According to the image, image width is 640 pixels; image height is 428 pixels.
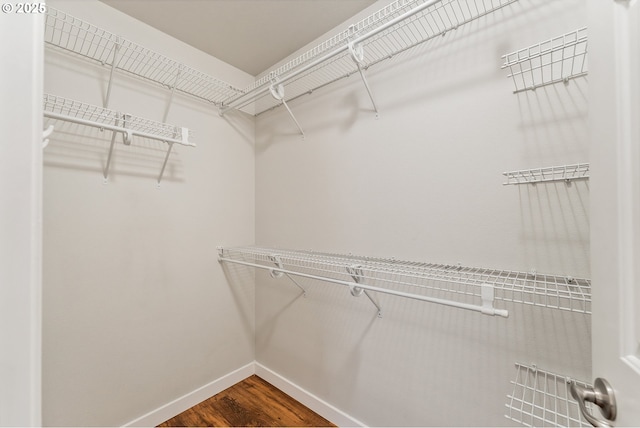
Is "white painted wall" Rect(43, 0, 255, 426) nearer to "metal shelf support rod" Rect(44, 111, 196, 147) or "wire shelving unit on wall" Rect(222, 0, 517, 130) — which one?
"metal shelf support rod" Rect(44, 111, 196, 147)

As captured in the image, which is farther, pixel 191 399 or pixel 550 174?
pixel 191 399

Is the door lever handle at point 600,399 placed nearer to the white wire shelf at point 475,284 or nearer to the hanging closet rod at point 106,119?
the white wire shelf at point 475,284

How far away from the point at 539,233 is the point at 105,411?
230cm

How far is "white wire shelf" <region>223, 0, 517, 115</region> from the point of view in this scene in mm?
1103

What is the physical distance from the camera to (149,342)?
1571 mm

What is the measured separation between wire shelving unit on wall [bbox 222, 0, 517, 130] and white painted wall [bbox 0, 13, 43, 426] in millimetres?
1156

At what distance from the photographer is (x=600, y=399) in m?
0.50

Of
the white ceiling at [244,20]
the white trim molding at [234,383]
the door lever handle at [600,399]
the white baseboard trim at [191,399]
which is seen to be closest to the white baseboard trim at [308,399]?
the white trim molding at [234,383]

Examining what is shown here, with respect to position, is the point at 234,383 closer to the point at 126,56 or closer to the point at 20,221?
the point at 20,221

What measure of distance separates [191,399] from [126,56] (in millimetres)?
2187

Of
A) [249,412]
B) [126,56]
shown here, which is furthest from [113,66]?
[249,412]

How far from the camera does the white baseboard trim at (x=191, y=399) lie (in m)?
1.55

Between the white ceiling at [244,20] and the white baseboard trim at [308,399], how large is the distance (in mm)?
2407

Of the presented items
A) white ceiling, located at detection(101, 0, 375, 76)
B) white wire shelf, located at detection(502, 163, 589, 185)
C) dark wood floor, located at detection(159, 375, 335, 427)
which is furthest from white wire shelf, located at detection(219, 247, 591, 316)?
white ceiling, located at detection(101, 0, 375, 76)
